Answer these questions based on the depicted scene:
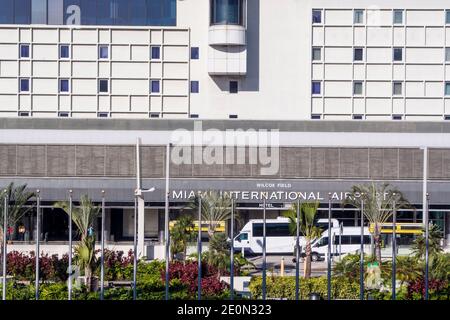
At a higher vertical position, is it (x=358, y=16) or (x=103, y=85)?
(x=358, y=16)

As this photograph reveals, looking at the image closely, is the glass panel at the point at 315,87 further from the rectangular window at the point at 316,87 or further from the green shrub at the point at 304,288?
the green shrub at the point at 304,288

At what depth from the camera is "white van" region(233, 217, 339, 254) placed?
51.8 metres

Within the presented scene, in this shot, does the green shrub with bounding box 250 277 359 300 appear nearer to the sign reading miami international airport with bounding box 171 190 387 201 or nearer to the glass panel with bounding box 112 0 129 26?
the sign reading miami international airport with bounding box 171 190 387 201

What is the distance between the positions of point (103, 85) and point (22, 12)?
24.3 feet

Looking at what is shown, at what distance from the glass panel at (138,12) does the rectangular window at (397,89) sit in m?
17.2

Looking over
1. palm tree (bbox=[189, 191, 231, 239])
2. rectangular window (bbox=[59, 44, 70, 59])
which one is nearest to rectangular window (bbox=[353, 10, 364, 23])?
rectangular window (bbox=[59, 44, 70, 59])

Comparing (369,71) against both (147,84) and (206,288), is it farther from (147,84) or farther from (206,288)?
(206,288)

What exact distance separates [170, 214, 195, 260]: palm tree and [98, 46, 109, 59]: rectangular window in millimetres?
23742

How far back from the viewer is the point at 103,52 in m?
62.9

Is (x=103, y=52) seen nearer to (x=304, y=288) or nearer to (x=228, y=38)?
(x=228, y=38)

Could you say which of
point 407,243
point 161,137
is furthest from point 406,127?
point 161,137

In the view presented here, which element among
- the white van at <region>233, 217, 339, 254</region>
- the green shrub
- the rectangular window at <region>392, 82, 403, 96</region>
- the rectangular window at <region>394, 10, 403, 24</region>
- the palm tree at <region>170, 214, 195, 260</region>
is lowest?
the white van at <region>233, 217, 339, 254</region>

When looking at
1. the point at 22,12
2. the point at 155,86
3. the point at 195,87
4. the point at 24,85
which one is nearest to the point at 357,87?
the point at 195,87
